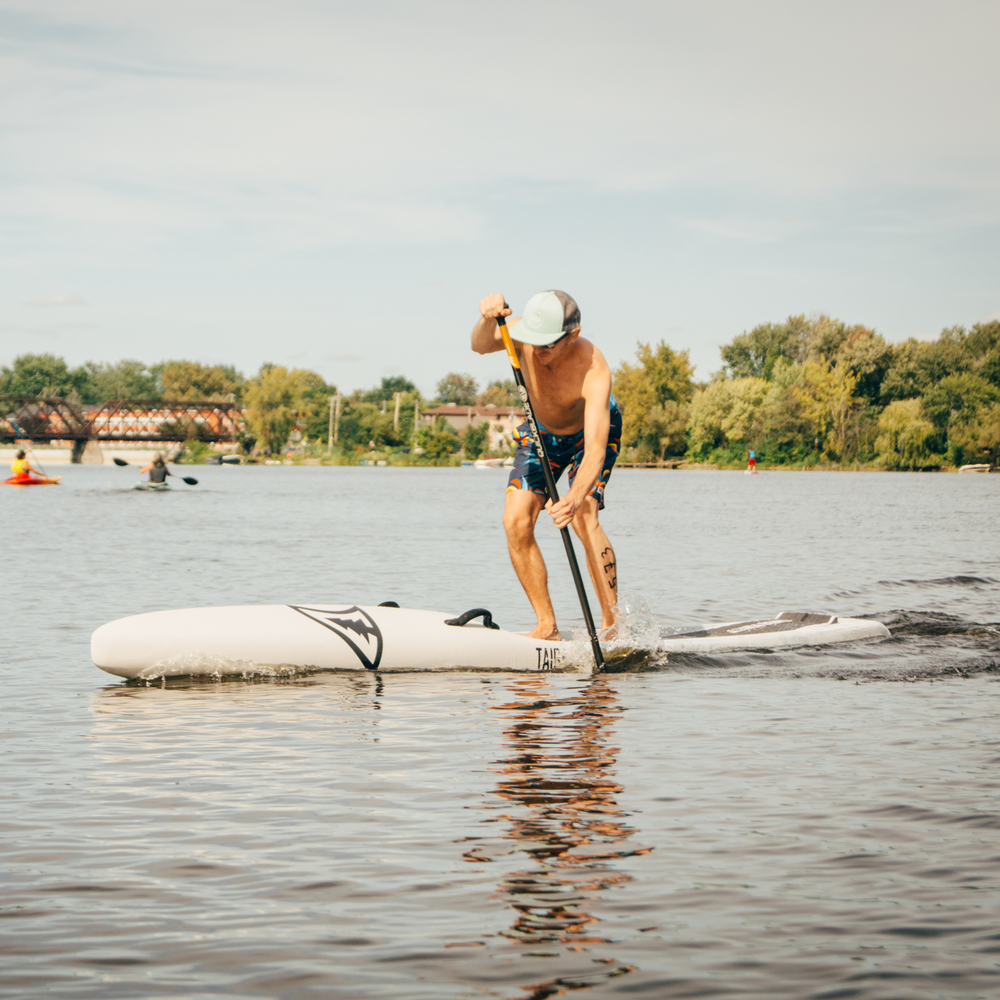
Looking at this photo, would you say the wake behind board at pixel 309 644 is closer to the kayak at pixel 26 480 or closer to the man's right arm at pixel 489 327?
the man's right arm at pixel 489 327

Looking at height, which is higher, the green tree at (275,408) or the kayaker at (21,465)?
the green tree at (275,408)

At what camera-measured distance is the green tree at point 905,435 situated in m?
88.8

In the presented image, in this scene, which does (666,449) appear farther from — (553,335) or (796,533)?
(553,335)

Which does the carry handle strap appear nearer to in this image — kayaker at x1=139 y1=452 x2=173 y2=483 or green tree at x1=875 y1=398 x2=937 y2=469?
kayaker at x1=139 y1=452 x2=173 y2=483

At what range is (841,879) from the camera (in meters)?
4.22

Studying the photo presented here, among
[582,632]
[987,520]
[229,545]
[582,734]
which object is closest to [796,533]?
[987,520]

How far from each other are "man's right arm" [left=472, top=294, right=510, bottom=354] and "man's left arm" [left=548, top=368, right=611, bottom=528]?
2.36ft

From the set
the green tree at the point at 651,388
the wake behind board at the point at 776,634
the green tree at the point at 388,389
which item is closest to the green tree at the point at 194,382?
the green tree at the point at 388,389

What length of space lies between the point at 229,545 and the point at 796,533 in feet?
45.1

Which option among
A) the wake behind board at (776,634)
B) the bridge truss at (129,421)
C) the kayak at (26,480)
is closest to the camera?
the wake behind board at (776,634)

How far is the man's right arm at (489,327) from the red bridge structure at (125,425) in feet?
370

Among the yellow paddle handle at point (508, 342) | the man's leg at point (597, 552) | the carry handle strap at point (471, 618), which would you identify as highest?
the yellow paddle handle at point (508, 342)

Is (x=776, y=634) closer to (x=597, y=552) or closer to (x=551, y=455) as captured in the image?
(x=597, y=552)

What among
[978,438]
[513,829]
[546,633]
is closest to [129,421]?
[978,438]
